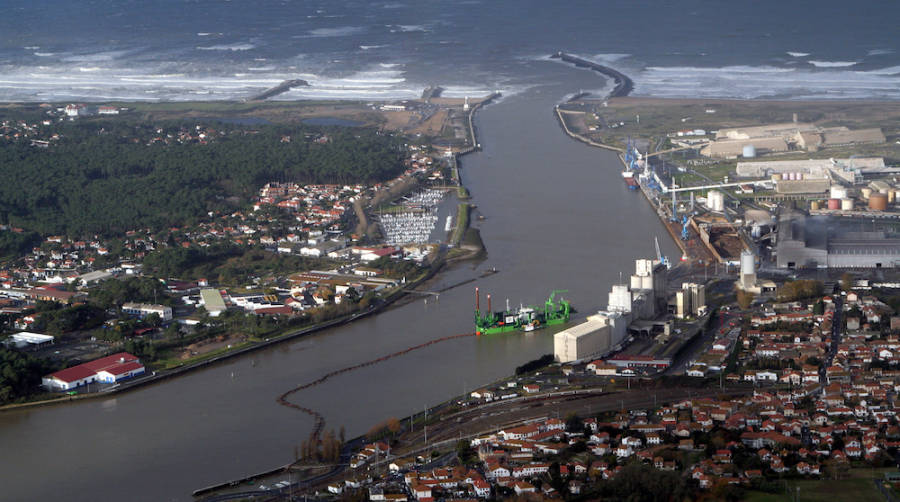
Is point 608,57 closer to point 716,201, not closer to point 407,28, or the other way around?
point 407,28

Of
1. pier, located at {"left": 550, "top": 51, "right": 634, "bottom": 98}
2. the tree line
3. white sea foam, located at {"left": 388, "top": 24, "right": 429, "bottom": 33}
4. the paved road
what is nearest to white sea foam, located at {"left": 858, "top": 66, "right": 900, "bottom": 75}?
pier, located at {"left": 550, "top": 51, "right": 634, "bottom": 98}

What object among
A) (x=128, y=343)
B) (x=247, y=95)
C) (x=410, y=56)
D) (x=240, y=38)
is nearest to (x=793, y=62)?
(x=410, y=56)

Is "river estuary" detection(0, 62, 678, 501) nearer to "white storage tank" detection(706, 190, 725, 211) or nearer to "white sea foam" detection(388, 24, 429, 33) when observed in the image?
"white storage tank" detection(706, 190, 725, 211)

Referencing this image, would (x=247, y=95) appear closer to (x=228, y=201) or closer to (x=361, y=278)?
(x=228, y=201)

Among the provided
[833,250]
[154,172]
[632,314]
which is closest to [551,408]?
[632,314]

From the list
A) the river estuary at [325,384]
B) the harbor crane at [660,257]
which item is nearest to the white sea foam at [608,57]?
the river estuary at [325,384]
